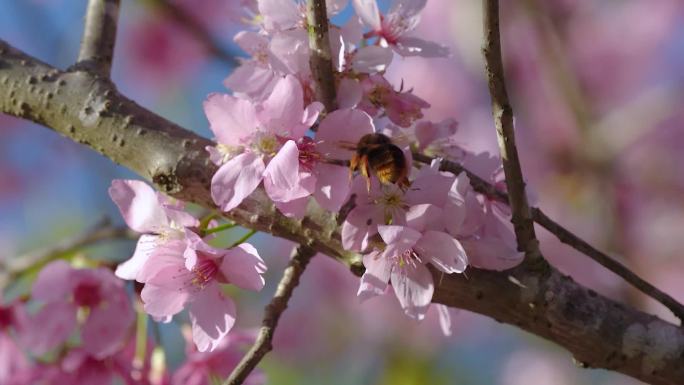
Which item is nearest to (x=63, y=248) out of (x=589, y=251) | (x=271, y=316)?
(x=271, y=316)

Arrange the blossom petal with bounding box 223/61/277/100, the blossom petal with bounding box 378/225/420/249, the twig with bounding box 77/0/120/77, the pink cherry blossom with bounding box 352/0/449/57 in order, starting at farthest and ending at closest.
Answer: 1. the twig with bounding box 77/0/120/77
2. the pink cherry blossom with bounding box 352/0/449/57
3. the blossom petal with bounding box 223/61/277/100
4. the blossom petal with bounding box 378/225/420/249

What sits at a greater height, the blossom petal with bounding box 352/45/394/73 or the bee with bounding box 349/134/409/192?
the blossom petal with bounding box 352/45/394/73

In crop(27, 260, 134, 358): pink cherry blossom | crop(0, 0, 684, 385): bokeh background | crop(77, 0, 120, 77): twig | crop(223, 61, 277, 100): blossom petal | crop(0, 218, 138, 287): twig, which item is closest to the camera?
crop(223, 61, 277, 100): blossom petal

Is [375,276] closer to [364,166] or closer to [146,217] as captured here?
[364,166]

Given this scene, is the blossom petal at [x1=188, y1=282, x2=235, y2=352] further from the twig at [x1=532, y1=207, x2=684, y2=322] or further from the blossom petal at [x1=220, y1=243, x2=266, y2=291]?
the twig at [x1=532, y1=207, x2=684, y2=322]

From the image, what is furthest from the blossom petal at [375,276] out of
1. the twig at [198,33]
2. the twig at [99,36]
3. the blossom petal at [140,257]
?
the twig at [198,33]

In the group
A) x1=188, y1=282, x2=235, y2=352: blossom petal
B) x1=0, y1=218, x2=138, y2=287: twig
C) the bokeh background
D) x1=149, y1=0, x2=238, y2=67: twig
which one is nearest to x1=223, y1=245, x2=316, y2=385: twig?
x1=188, y1=282, x2=235, y2=352: blossom petal
